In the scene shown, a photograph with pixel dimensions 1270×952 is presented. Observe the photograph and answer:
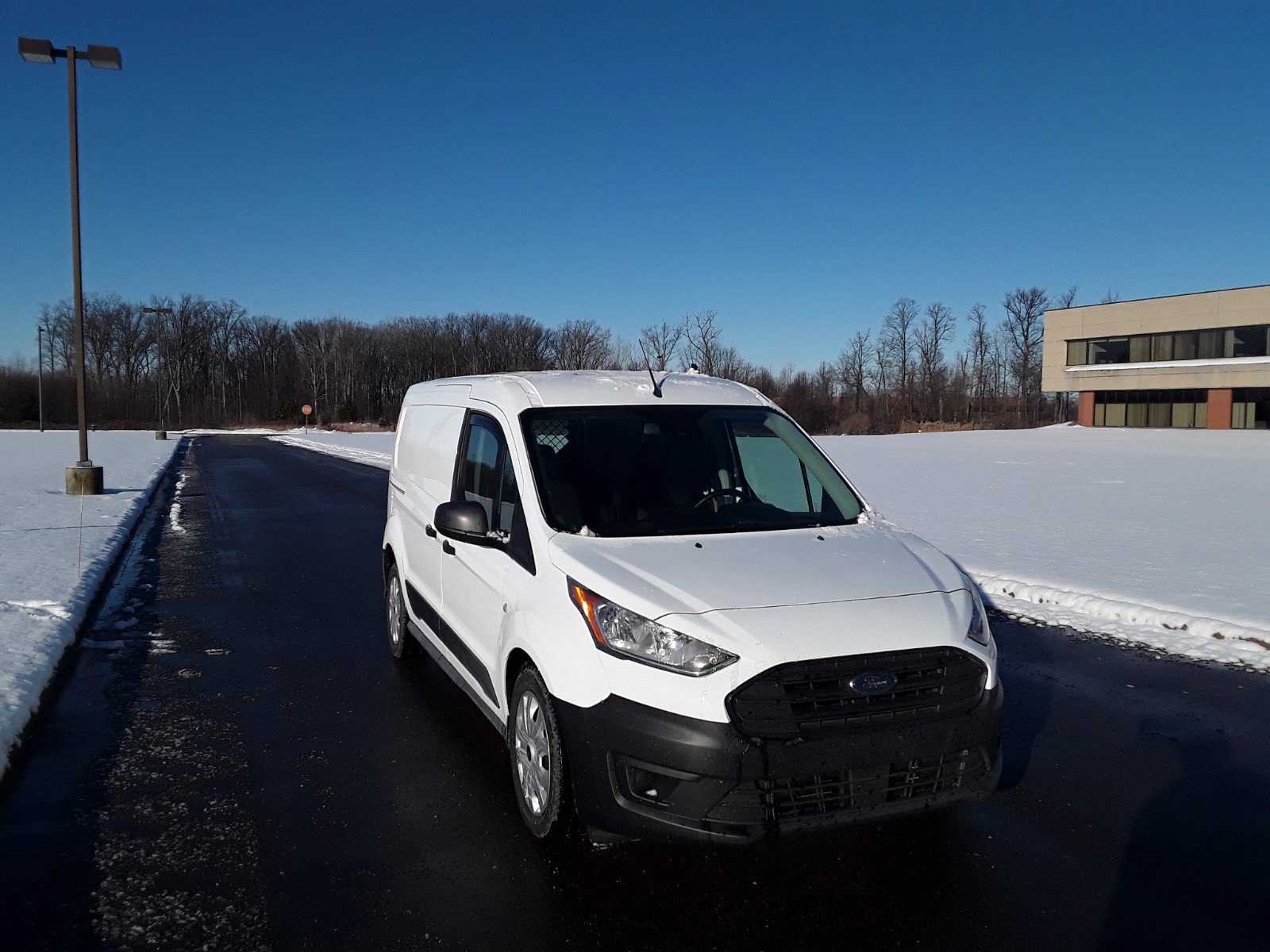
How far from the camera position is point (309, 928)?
326 cm

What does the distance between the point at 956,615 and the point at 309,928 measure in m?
2.66

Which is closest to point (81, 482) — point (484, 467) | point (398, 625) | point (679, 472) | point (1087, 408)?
point (398, 625)

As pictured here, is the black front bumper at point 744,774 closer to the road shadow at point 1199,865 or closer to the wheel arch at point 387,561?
the road shadow at point 1199,865

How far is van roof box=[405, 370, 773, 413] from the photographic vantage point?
4766 mm

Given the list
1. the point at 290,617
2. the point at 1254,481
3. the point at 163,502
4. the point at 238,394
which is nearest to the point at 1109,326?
the point at 1254,481

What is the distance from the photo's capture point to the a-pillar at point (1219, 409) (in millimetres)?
55375

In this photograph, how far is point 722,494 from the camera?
4.73 m

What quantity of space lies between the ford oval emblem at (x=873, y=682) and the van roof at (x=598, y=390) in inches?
82.1

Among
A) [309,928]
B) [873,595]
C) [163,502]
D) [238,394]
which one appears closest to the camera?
[309,928]

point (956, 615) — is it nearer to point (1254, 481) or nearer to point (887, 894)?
point (887, 894)

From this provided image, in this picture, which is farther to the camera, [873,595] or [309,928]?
[873,595]

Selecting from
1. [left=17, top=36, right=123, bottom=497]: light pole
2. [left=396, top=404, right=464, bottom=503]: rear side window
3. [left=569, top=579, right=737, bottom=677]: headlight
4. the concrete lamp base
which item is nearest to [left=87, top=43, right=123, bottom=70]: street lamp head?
[left=17, top=36, right=123, bottom=497]: light pole

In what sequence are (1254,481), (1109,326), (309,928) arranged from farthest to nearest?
(1109,326)
(1254,481)
(309,928)

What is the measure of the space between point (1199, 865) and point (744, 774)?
2009 millimetres
